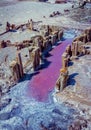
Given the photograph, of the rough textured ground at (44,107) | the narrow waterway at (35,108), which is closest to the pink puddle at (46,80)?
the narrow waterway at (35,108)

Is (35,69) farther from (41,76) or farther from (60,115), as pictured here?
(60,115)

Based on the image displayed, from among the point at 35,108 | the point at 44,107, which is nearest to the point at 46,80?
the point at 44,107

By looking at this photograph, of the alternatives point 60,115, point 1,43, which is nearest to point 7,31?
point 1,43

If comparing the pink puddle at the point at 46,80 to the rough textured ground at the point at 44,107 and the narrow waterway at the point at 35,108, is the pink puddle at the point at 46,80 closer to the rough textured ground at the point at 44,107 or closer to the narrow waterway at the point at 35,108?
the narrow waterway at the point at 35,108

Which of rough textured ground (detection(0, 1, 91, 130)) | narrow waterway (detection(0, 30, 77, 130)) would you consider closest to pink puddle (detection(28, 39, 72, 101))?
narrow waterway (detection(0, 30, 77, 130))

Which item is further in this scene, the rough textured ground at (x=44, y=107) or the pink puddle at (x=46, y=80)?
the pink puddle at (x=46, y=80)

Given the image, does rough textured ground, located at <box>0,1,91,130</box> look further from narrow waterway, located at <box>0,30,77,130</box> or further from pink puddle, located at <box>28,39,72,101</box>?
pink puddle, located at <box>28,39,72,101</box>

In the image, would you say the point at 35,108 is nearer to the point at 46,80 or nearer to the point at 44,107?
the point at 44,107
